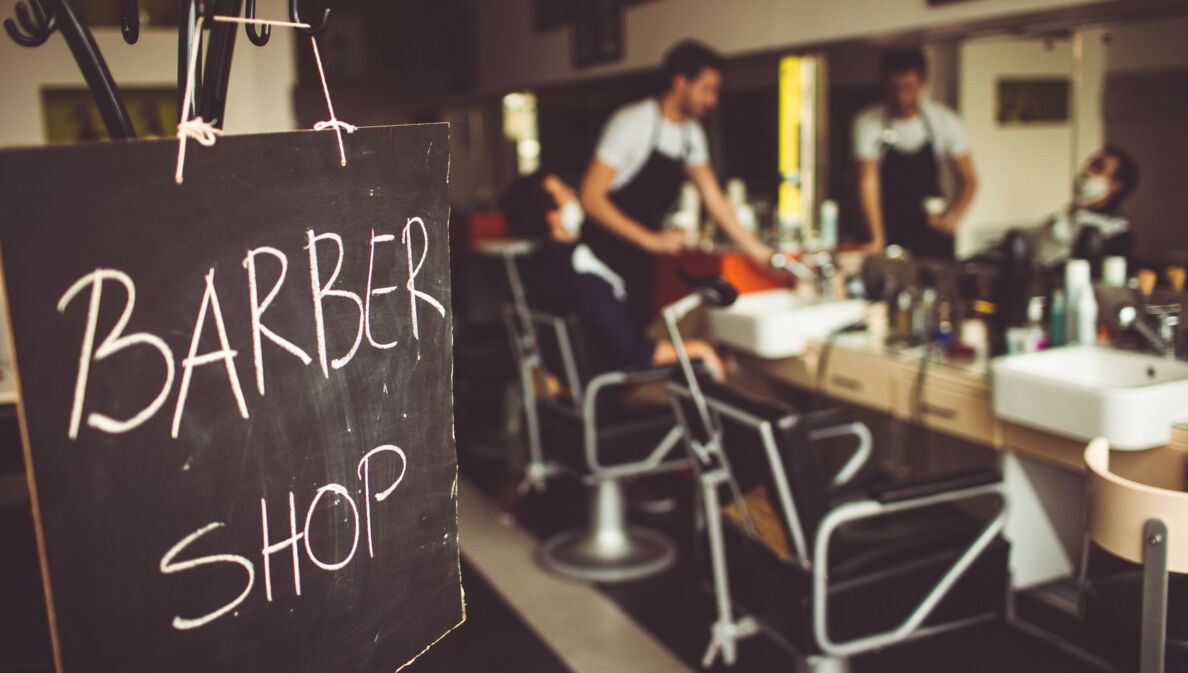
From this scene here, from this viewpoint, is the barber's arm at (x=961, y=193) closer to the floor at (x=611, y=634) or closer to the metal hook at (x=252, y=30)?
the floor at (x=611, y=634)

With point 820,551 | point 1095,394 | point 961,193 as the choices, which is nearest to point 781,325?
point 961,193

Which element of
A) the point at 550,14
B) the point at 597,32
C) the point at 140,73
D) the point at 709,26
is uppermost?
the point at 550,14

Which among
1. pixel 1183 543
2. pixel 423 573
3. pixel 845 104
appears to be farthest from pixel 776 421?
pixel 845 104

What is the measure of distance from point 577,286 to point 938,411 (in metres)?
1.10

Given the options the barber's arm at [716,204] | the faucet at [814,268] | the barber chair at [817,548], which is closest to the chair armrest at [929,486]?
the barber chair at [817,548]

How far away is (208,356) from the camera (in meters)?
0.91

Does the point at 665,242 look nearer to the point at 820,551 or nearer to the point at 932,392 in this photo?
the point at 932,392

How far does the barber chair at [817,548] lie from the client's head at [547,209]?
3.14ft

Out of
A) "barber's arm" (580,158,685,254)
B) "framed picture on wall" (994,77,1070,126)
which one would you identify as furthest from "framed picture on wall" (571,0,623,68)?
"framed picture on wall" (994,77,1070,126)

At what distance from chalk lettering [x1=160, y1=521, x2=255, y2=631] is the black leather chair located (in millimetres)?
1042

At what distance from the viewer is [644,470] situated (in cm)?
294

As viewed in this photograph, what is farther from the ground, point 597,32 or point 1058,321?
point 597,32

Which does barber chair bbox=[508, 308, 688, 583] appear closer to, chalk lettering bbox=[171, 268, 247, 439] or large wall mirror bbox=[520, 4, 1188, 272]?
large wall mirror bbox=[520, 4, 1188, 272]

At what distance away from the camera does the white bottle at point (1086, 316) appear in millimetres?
2510
